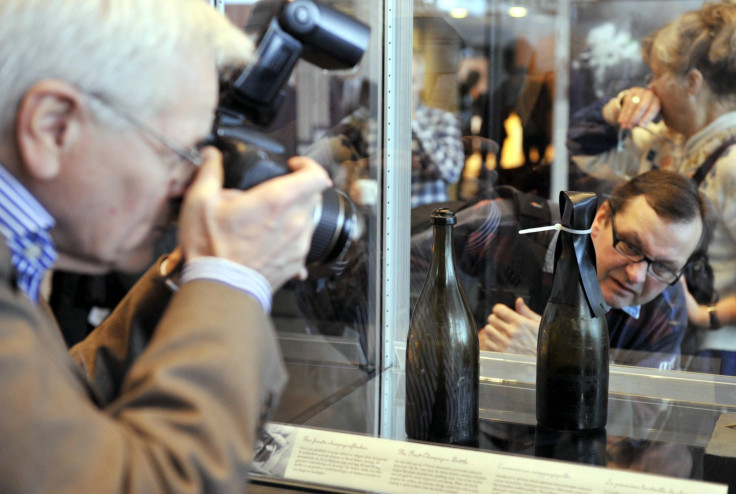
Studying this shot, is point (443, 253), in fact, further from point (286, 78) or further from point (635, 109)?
point (635, 109)

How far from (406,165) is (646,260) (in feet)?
1.40

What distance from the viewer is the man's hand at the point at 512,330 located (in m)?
1.24

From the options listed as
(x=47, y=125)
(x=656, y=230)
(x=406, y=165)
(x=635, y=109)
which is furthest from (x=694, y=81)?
(x=47, y=125)

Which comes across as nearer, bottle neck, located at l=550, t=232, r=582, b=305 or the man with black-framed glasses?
bottle neck, located at l=550, t=232, r=582, b=305

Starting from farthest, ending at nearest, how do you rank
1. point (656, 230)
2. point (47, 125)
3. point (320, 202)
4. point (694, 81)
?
point (694, 81)
point (656, 230)
point (320, 202)
point (47, 125)

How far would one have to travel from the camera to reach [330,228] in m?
0.72

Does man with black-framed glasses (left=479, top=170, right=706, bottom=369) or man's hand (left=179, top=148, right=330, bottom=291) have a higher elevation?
man's hand (left=179, top=148, right=330, bottom=291)

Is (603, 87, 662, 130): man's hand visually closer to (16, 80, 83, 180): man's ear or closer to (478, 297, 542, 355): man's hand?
(478, 297, 542, 355): man's hand

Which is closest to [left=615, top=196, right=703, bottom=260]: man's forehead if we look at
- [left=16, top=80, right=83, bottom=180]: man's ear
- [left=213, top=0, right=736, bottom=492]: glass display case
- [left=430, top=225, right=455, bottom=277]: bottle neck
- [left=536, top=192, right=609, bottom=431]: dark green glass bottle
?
[left=213, top=0, right=736, bottom=492]: glass display case

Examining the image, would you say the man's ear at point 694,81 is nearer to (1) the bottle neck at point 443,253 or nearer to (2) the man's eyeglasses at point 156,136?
(1) the bottle neck at point 443,253

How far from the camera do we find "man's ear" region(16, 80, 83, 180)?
563mm

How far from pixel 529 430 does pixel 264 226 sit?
20.5 inches

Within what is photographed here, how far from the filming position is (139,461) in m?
0.51

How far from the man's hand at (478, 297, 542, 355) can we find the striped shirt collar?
786mm
